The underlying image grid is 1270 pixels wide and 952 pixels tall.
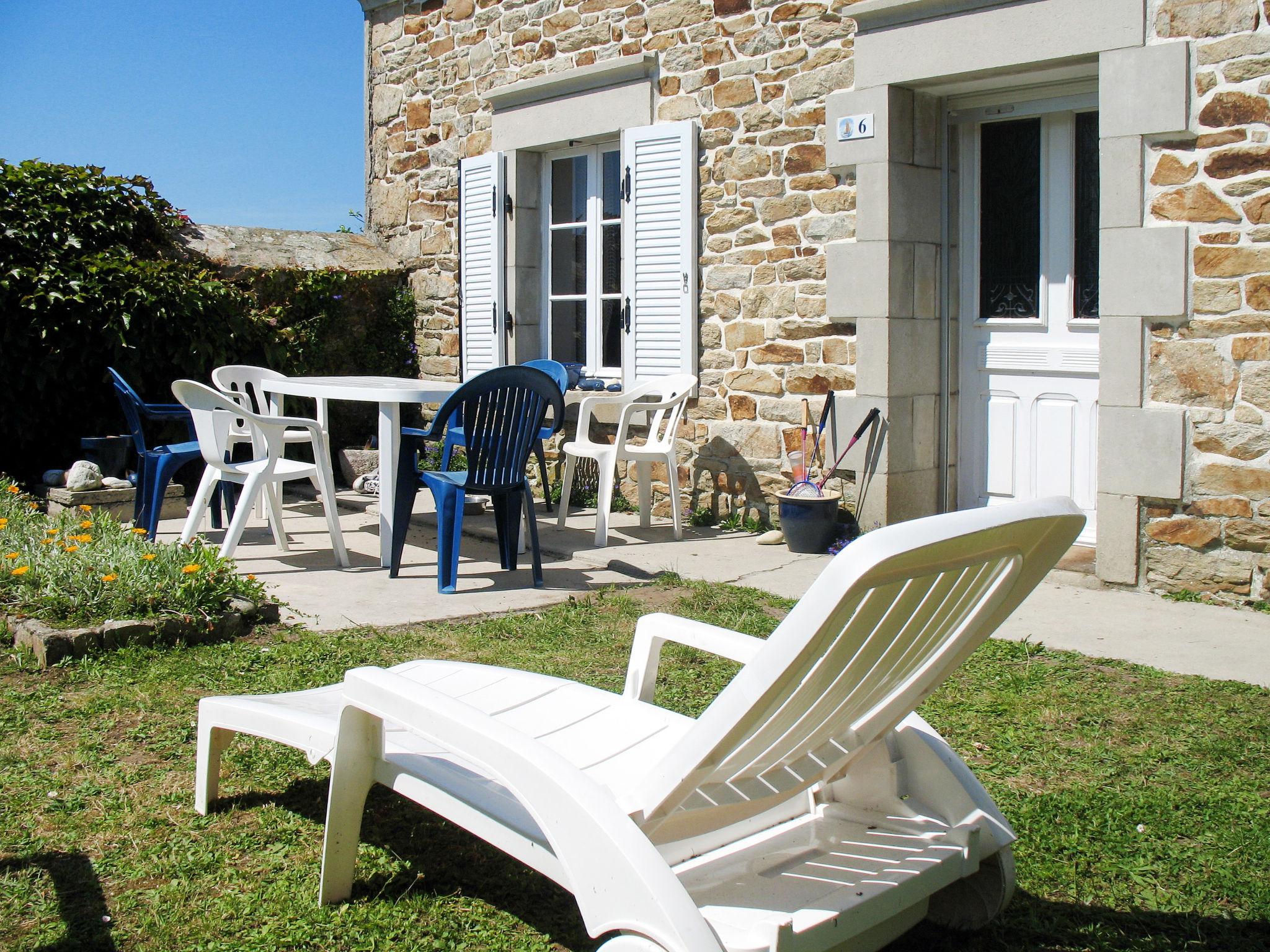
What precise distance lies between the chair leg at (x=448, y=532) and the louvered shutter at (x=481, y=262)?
10.0 ft

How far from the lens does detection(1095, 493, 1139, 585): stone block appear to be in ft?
16.4

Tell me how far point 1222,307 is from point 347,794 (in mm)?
4047

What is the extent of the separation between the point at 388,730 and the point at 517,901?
42cm

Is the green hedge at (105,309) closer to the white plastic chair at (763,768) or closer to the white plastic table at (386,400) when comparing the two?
the white plastic table at (386,400)

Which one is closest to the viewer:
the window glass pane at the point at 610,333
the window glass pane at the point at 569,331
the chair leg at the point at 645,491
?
the chair leg at the point at 645,491

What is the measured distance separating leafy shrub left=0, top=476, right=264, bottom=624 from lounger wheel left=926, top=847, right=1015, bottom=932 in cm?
281

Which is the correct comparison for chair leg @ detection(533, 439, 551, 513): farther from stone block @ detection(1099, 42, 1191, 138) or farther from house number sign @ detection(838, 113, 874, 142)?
stone block @ detection(1099, 42, 1191, 138)

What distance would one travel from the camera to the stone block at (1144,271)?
4805 millimetres

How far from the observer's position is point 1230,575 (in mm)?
4805

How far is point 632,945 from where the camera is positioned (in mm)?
1607

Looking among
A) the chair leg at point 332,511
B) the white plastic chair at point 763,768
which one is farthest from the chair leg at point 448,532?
the white plastic chair at point 763,768

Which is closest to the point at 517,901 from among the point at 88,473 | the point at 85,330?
the point at 88,473

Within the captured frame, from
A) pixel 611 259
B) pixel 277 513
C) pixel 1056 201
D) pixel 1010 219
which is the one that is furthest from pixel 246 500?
pixel 1056 201

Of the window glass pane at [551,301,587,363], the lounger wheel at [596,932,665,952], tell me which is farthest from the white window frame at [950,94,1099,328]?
the lounger wheel at [596,932,665,952]
